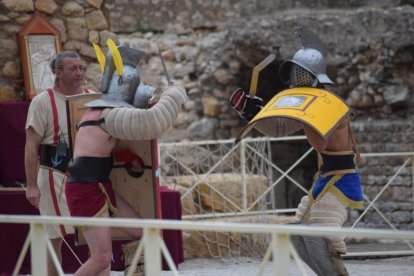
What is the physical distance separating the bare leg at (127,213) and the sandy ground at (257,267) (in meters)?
1.89

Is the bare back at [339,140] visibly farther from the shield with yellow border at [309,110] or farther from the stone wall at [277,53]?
the stone wall at [277,53]

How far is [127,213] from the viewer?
5.60 meters

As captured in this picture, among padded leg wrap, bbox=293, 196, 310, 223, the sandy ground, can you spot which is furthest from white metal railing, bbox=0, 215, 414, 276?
the sandy ground

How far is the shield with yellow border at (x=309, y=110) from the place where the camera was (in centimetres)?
538

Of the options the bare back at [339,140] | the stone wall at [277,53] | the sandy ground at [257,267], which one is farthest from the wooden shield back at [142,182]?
the stone wall at [277,53]

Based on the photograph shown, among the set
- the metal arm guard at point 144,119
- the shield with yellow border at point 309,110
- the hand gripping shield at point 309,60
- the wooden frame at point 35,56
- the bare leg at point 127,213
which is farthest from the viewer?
the wooden frame at point 35,56

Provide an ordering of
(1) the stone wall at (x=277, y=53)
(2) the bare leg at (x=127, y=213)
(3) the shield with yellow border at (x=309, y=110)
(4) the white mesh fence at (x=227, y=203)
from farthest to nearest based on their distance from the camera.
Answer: (1) the stone wall at (x=277, y=53) → (4) the white mesh fence at (x=227, y=203) → (2) the bare leg at (x=127, y=213) → (3) the shield with yellow border at (x=309, y=110)

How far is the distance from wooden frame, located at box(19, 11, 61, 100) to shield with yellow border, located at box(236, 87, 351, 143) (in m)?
2.37

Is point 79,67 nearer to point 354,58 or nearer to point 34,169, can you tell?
point 34,169

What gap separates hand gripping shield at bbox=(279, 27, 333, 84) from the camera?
5750 mm

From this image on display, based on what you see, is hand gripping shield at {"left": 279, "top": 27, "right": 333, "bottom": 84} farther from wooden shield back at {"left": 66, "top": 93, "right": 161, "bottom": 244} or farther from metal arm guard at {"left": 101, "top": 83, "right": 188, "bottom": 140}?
wooden shield back at {"left": 66, "top": 93, "right": 161, "bottom": 244}

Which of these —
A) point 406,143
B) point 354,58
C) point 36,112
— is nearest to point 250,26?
point 354,58

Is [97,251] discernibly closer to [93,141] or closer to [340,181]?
[93,141]

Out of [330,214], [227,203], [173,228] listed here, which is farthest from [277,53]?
[173,228]
